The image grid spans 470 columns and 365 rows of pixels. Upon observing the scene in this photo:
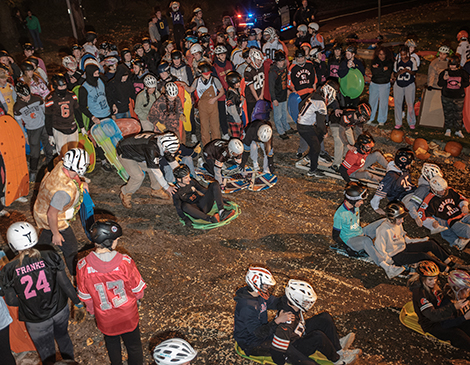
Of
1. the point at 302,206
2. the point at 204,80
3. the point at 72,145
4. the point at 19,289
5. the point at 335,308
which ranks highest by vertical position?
the point at 204,80

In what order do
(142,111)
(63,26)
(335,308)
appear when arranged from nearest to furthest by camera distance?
(335,308)
(142,111)
(63,26)

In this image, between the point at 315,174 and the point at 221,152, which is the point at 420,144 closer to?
the point at 315,174

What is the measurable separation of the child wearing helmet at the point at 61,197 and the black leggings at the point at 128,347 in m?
1.66

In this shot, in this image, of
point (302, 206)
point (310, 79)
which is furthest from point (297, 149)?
point (302, 206)

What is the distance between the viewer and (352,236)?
22.1 ft

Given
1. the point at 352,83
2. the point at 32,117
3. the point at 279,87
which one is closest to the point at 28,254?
the point at 32,117

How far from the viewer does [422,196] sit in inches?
286

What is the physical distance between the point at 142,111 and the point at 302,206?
4103 millimetres

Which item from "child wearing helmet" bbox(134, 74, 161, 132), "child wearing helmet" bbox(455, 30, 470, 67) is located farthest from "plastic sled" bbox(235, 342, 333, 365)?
"child wearing helmet" bbox(455, 30, 470, 67)

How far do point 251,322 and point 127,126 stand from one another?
19.4 feet

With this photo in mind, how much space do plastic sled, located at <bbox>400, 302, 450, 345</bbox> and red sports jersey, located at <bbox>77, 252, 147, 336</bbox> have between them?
3679mm

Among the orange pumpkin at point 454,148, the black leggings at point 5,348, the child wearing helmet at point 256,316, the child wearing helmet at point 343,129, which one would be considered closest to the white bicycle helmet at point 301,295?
the child wearing helmet at point 256,316

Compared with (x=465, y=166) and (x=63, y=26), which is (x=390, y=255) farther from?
(x=63, y=26)

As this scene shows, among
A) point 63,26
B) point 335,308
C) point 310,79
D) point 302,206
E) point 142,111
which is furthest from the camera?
point 63,26
